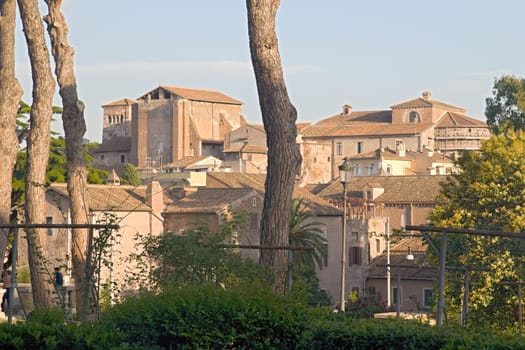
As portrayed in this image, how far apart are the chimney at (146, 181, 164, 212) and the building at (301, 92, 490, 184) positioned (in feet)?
220

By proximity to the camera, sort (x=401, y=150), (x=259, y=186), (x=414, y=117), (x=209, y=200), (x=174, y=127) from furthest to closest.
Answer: (x=414, y=117), (x=174, y=127), (x=401, y=150), (x=259, y=186), (x=209, y=200)

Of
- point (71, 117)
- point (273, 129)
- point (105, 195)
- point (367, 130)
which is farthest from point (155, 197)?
point (367, 130)

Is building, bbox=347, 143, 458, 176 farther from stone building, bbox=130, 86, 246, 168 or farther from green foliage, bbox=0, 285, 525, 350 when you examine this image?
green foliage, bbox=0, 285, 525, 350

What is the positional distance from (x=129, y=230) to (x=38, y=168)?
35724 millimetres

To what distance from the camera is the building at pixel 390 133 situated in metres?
130

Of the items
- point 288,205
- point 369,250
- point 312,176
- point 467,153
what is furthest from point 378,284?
point 312,176

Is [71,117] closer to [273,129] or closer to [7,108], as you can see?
[7,108]

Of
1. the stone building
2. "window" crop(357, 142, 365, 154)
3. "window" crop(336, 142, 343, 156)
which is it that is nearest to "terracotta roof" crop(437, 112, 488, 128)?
"window" crop(357, 142, 365, 154)

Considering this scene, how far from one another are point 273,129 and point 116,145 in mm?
123680

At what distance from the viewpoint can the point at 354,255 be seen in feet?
215

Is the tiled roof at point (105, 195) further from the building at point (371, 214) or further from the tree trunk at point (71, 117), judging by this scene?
the tree trunk at point (71, 117)

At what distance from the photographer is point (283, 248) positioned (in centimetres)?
1457

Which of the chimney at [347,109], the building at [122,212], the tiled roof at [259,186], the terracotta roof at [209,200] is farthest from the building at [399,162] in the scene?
the building at [122,212]

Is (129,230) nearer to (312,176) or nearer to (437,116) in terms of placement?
(312,176)
